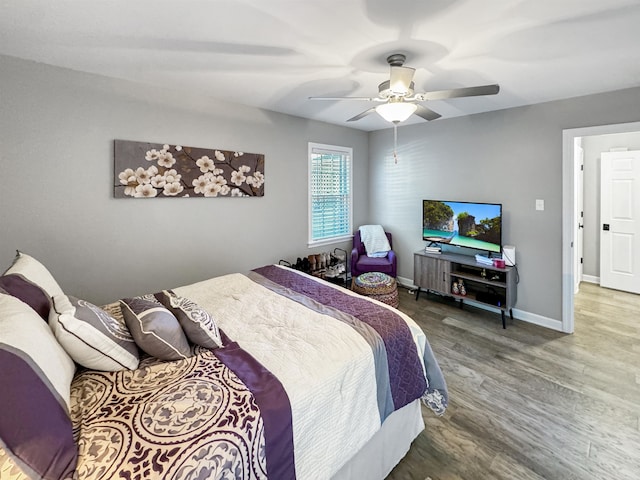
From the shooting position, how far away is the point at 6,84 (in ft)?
7.47

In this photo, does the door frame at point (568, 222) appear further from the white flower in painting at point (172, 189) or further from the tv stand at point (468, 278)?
the white flower in painting at point (172, 189)

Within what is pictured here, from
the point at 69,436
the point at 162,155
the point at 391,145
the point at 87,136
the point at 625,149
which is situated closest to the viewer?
the point at 69,436

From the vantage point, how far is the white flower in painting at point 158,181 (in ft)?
9.71

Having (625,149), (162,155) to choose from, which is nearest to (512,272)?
(625,149)

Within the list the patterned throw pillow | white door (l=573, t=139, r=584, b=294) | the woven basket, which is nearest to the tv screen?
the woven basket

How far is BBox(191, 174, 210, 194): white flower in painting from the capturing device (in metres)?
3.23

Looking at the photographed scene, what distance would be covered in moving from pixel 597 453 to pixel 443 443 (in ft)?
2.96

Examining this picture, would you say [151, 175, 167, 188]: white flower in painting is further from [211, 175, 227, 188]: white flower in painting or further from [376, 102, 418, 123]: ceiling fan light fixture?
[376, 102, 418, 123]: ceiling fan light fixture

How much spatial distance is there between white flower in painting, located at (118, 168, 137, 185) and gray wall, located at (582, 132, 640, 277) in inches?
245

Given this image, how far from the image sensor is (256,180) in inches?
146

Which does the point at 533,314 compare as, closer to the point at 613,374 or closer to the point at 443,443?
the point at 613,374

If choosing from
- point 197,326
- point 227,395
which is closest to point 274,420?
point 227,395

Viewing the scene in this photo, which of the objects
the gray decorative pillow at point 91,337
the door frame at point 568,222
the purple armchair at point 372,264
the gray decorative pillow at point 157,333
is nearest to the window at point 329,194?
the purple armchair at point 372,264

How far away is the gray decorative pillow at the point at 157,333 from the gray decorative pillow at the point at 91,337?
0.23 feet
